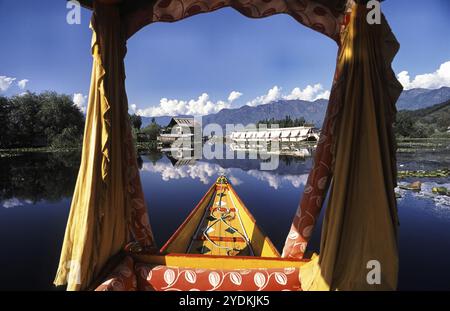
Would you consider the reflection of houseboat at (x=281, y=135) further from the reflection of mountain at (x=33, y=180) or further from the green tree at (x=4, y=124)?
the green tree at (x=4, y=124)

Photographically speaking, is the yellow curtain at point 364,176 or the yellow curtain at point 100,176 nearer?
the yellow curtain at point 364,176

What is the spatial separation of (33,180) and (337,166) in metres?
17.1

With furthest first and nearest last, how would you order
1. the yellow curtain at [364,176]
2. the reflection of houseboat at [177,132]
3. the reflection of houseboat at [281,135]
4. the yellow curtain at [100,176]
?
the reflection of houseboat at [281,135] < the reflection of houseboat at [177,132] < the yellow curtain at [100,176] < the yellow curtain at [364,176]

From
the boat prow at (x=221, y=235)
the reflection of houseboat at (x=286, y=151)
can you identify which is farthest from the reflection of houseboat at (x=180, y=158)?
the boat prow at (x=221, y=235)

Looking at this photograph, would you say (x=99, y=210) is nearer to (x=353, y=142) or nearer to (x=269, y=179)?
(x=353, y=142)

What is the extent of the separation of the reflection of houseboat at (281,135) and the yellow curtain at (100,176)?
155 feet

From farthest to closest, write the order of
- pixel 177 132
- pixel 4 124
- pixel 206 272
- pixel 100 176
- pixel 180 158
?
pixel 177 132, pixel 180 158, pixel 4 124, pixel 206 272, pixel 100 176

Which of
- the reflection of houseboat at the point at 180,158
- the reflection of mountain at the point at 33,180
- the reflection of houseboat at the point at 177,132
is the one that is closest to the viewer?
the reflection of mountain at the point at 33,180

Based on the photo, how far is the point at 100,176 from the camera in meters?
1.88

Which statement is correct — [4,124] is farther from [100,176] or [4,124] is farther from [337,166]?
[337,166]

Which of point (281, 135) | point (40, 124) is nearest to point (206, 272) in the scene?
point (40, 124)

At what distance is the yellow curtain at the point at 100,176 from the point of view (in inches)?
70.7

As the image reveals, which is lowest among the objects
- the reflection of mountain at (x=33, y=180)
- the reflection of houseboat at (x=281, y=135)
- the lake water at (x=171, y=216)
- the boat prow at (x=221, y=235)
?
the lake water at (x=171, y=216)
